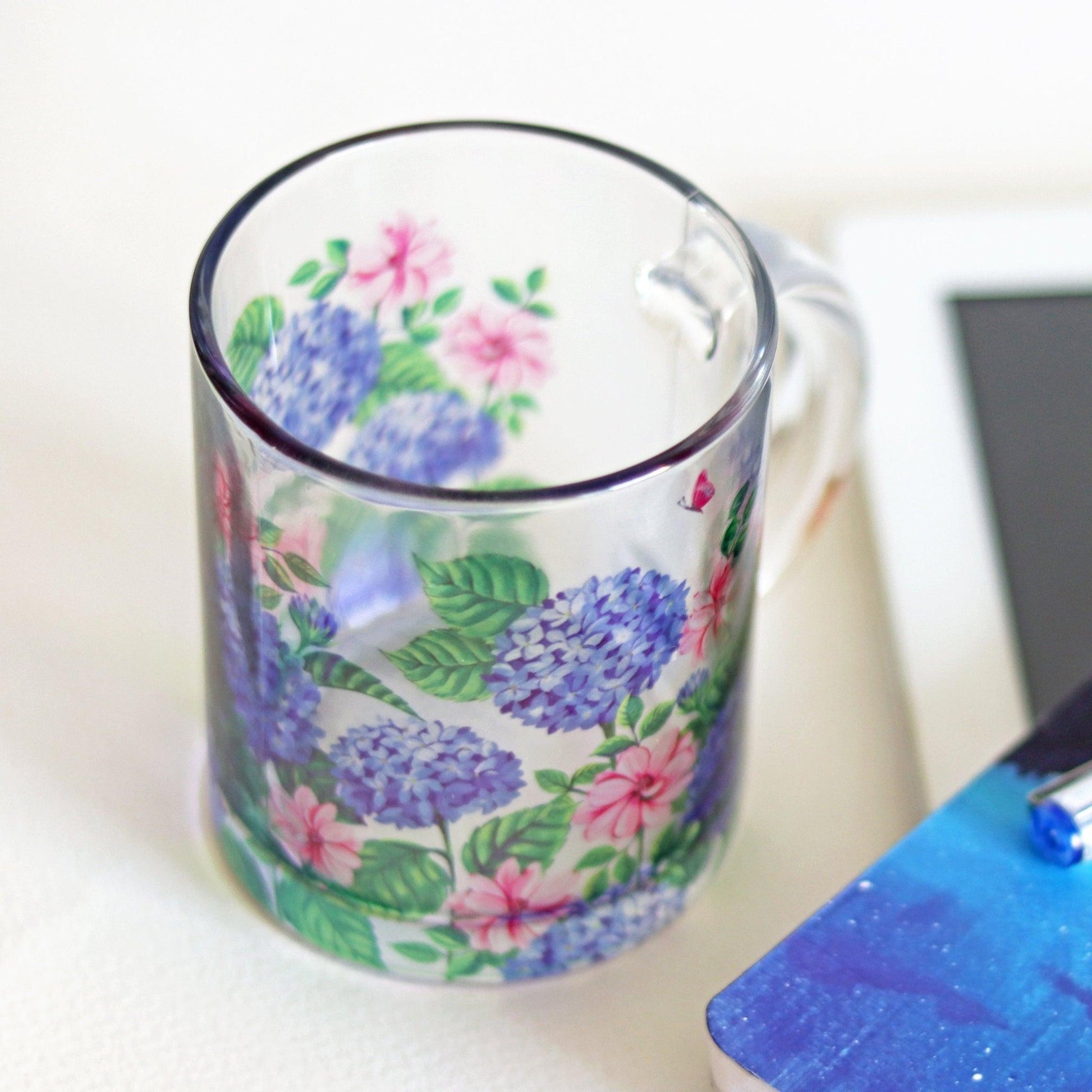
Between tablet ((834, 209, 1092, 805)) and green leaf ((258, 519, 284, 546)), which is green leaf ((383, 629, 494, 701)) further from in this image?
tablet ((834, 209, 1092, 805))

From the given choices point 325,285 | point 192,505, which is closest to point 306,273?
point 325,285

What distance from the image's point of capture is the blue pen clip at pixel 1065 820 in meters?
0.33

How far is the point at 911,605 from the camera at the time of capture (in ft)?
1.34

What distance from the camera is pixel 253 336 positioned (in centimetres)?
32

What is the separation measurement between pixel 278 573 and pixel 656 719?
76mm

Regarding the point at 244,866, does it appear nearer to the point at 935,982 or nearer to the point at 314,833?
the point at 314,833

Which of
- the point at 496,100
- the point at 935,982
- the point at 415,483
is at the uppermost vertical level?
the point at 496,100

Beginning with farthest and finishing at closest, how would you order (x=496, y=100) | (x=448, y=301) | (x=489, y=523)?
1. (x=496, y=100)
2. (x=448, y=301)
3. (x=489, y=523)

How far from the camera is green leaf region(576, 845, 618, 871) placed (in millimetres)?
317

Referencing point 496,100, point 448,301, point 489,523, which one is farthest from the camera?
point 496,100

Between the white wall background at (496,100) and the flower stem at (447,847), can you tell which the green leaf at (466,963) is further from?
the white wall background at (496,100)

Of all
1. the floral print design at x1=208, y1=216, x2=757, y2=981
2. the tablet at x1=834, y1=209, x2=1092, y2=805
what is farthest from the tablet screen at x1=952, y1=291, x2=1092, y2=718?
the floral print design at x1=208, y1=216, x2=757, y2=981

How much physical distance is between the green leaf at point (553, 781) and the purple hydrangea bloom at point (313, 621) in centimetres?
5

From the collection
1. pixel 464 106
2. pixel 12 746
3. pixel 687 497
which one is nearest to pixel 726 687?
pixel 687 497
